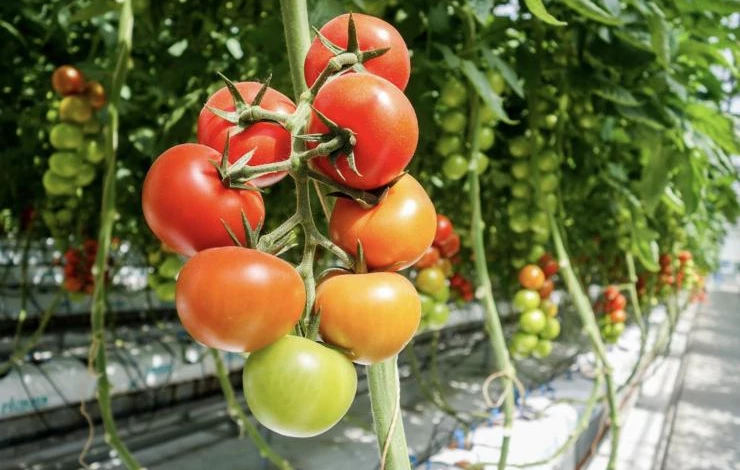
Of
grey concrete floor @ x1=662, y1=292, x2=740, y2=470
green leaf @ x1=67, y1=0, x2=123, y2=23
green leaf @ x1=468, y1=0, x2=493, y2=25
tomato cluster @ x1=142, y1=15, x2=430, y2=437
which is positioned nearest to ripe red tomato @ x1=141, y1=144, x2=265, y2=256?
tomato cluster @ x1=142, y1=15, x2=430, y2=437

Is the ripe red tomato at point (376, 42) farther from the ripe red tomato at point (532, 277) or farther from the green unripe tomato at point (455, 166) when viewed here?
the ripe red tomato at point (532, 277)

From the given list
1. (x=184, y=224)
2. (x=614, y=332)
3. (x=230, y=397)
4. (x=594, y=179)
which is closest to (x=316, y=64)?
(x=184, y=224)

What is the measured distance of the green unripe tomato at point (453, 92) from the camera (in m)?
0.65

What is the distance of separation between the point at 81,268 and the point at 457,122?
0.63 m

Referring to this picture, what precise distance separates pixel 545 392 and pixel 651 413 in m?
0.80

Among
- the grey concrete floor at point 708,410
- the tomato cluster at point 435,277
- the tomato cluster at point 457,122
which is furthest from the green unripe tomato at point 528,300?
the grey concrete floor at point 708,410

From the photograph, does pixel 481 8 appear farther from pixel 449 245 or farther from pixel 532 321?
pixel 532 321

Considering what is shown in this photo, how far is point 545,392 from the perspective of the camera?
5.87 ft

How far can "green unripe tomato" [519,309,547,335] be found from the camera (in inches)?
34.6

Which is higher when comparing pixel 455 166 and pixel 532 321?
pixel 455 166

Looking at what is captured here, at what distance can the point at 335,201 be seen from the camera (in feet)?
0.70

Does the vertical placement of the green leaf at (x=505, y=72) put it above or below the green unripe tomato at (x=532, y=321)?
above

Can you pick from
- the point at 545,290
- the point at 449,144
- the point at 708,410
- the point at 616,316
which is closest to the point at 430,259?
the point at 449,144

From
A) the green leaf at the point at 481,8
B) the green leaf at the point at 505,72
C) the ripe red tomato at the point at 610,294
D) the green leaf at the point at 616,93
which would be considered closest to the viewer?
the green leaf at the point at 481,8
